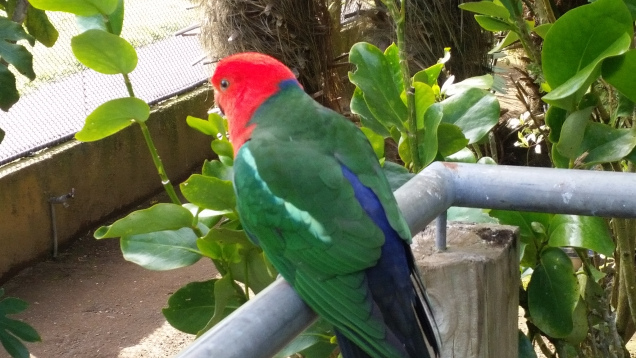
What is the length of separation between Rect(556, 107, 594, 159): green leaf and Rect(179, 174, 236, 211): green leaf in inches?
23.1

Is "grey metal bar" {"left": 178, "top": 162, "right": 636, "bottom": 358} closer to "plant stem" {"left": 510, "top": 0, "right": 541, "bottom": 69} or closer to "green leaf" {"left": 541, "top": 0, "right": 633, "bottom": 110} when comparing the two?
"green leaf" {"left": 541, "top": 0, "right": 633, "bottom": 110}

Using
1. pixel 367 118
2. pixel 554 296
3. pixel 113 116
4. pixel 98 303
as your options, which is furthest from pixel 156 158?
pixel 98 303

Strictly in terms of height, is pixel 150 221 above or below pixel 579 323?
above

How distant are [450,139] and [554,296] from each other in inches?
13.7

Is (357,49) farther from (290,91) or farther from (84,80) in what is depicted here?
(84,80)

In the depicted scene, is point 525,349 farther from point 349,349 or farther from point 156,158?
point 156,158

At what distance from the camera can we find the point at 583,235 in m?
1.25

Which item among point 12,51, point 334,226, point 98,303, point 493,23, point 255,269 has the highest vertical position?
point 12,51

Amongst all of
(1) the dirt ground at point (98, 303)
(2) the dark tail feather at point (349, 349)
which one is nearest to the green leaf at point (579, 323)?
(2) the dark tail feather at point (349, 349)

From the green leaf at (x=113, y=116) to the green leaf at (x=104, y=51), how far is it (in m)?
0.06

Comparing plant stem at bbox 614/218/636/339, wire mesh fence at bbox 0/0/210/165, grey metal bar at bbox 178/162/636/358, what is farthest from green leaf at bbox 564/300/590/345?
wire mesh fence at bbox 0/0/210/165

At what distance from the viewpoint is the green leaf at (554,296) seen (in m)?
1.32

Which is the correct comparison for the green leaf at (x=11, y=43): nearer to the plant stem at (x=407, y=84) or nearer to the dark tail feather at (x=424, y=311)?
the plant stem at (x=407, y=84)

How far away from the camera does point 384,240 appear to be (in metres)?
0.97
